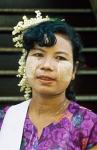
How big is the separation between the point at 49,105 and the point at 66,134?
169 millimetres

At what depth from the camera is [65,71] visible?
2.46 metres

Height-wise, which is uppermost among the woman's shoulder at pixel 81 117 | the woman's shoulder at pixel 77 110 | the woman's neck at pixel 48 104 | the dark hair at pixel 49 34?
the dark hair at pixel 49 34

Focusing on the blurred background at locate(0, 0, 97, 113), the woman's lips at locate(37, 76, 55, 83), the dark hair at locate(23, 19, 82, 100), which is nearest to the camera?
the woman's lips at locate(37, 76, 55, 83)

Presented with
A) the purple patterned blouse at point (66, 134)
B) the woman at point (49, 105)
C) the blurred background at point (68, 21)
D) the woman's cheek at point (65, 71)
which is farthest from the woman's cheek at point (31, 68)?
the blurred background at point (68, 21)

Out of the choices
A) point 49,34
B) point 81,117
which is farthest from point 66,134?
point 49,34

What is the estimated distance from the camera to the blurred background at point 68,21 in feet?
15.7

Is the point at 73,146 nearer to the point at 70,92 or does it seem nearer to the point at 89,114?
the point at 89,114

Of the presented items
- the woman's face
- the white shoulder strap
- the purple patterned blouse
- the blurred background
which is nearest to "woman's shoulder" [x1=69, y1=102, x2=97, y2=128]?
the purple patterned blouse

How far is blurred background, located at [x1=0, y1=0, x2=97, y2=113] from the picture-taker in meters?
4.78

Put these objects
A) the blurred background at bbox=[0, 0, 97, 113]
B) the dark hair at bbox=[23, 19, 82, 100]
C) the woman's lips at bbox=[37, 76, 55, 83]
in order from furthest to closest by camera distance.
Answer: the blurred background at bbox=[0, 0, 97, 113]
the dark hair at bbox=[23, 19, 82, 100]
the woman's lips at bbox=[37, 76, 55, 83]

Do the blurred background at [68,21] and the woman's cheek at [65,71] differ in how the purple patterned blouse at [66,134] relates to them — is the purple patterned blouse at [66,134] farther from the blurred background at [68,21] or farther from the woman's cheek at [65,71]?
the blurred background at [68,21]

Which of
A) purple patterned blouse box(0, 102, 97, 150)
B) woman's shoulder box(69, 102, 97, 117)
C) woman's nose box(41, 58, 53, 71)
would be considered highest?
woman's nose box(41, 58, 53, 71)

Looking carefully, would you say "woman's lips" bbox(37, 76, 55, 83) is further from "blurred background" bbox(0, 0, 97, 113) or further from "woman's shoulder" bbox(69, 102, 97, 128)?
"blurred background" bbox(0, 0, 97, 113)

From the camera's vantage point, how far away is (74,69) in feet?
8.39
